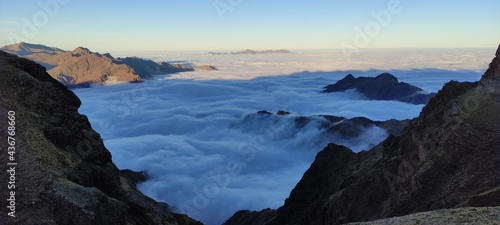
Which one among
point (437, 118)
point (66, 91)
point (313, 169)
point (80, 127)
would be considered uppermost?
point (66, 91)

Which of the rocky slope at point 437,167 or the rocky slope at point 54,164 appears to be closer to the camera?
the rocky slope at point 54,164

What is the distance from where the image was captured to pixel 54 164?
71.1 ft

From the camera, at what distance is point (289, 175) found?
193 m

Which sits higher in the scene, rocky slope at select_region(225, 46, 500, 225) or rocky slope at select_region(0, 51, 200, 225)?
rocky slope at select_region(0, 51, 200, 225)

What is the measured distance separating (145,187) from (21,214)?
142768 mm

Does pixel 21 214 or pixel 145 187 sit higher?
pixel 21 214

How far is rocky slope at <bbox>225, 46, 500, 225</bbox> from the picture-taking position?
32.3 metres

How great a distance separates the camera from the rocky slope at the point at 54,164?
59.6 ft

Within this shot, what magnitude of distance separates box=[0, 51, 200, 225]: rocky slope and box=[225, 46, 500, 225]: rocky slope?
807 inches

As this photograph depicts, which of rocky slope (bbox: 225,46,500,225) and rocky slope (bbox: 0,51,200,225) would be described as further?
rocky slope (bbox: 225,46,500,225)

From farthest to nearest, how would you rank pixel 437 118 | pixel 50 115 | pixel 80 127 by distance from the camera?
pixel 437 118 < pixel 80 127 < pixel 50 115

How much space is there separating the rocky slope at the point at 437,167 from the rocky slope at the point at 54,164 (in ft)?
67.3

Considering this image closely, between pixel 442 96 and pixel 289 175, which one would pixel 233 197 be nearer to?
pixel 289 175

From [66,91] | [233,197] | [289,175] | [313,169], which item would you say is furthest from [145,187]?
[66,91]
